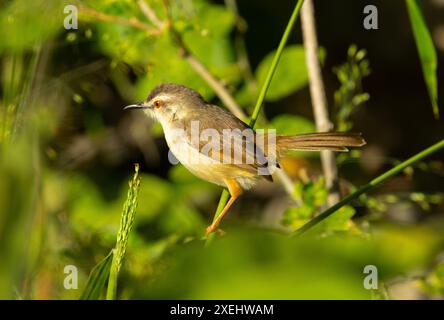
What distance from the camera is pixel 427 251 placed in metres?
1.41

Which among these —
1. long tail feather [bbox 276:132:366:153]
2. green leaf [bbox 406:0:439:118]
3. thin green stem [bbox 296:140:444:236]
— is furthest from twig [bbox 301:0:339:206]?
thin green stem [bbox 296:140:444:236]

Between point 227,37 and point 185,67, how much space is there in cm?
89

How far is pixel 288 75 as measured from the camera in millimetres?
3854

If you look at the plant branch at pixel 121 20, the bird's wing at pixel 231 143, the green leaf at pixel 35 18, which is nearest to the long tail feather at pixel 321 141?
the bird's wing at pixel 231 143

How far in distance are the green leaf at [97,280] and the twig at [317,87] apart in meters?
2.11

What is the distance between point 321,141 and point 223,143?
1.51 feet

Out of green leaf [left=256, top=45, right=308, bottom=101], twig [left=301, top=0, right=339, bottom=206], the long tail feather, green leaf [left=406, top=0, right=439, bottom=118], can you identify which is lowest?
green leaf [left=406, top=0, right=439, bottom=118]

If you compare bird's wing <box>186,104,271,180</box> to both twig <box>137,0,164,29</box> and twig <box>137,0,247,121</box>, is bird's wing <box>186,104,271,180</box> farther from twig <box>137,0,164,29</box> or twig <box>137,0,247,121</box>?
twig <box>137,0,164,29</box>

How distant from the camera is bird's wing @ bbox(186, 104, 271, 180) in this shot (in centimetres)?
311

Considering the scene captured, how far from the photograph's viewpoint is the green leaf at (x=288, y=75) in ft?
12.5

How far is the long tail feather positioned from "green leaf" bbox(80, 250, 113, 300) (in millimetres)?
1682

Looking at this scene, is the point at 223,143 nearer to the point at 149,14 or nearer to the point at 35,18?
the point at 149,14
